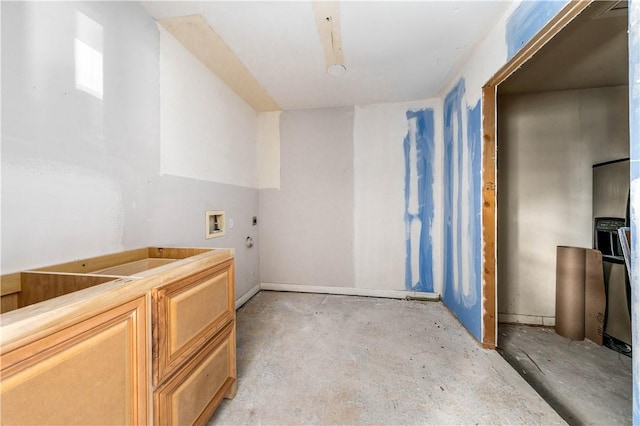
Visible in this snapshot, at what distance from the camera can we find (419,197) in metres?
3.10

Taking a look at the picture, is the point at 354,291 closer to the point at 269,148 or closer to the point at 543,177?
the point at 269,148

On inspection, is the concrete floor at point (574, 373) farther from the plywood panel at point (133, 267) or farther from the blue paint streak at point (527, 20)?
the plywood panel at point (133, 267)

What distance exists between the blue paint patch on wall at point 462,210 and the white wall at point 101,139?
242 cm

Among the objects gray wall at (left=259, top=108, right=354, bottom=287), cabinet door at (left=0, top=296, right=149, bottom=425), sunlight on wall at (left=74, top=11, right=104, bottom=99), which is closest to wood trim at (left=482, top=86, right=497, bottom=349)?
gray wall at (left=259, top=108, right=354, bottom=287)

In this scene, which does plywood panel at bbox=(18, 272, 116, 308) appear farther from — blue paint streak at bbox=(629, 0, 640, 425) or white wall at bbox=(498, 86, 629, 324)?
white wall at bbox=(498, 86, 629, 324)

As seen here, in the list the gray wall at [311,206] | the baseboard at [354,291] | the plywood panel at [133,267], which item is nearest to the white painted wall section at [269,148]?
the gray wall at [311,206]

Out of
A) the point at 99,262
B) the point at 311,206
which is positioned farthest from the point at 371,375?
the point at 311,206

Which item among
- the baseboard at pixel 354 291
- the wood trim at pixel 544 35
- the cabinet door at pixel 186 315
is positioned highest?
the wood trim at pixel 544 35

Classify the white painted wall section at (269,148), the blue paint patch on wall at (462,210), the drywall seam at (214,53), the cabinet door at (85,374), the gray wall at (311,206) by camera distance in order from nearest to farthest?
1. the cabinet door at (85,374)
2. the drywall seam at (214,53)
3. the blue paint patch on wall at (462,210)
4. the gray wall at (311,206)
5. the white painted wall section at (269,148)

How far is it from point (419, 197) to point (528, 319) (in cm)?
171

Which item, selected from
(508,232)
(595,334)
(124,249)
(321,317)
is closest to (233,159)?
(124,249)

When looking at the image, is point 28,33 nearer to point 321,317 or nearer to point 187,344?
point 187,344

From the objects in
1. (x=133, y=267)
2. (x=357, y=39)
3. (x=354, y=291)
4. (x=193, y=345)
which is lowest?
(x=354, y=291)

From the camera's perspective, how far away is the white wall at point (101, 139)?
1.04 m
